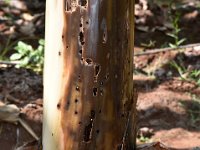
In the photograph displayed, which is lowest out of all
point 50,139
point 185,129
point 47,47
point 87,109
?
point 185,129

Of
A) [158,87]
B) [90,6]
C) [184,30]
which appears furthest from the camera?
[184,30]

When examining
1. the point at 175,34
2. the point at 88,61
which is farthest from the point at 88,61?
the point at 175,34

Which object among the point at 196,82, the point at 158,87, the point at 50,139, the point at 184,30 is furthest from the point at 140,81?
the point at 50,139

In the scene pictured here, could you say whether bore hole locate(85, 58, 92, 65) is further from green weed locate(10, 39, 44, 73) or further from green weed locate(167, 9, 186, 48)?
green weed locate(167, 9, 186, 48)

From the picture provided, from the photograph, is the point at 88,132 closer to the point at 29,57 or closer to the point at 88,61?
the point at 88,61

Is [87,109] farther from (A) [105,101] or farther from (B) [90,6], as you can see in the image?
(B) [90,6]

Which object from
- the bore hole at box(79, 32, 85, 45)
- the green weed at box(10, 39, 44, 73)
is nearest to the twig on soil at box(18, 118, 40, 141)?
the green weed at box(10, 39, 44, 73)

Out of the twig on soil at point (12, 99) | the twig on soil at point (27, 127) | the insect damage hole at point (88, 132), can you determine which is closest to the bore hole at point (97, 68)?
the insect damage hole at point (88, 132)

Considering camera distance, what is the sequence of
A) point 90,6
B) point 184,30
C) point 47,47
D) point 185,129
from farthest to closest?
point 184,30, point 185,129, point 47,47, point 90,6

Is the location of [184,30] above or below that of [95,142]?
above
